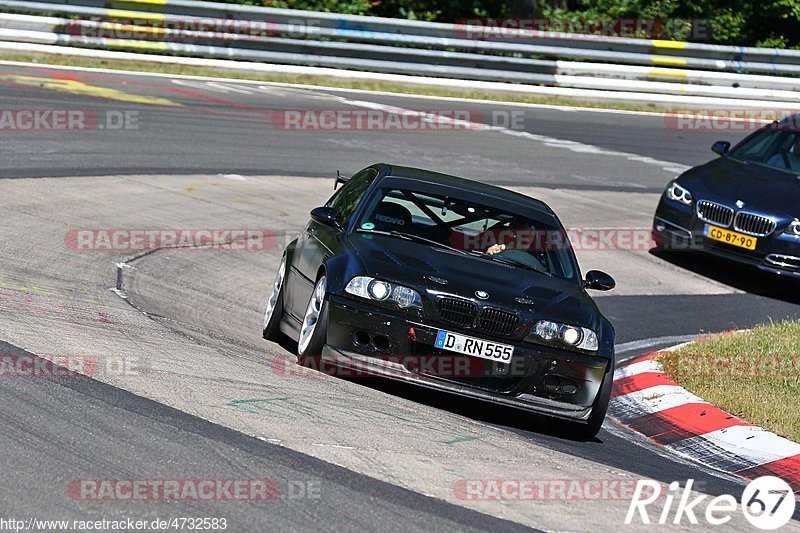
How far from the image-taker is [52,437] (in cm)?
538

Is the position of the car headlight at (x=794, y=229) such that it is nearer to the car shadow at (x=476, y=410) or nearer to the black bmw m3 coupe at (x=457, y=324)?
the black bmw m3 coupe at (x=457, y=324)

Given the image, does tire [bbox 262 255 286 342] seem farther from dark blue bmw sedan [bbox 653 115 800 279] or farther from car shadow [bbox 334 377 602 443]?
dark blue bmw sedan [bbox 653 115 800 279]

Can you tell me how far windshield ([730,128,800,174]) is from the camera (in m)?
14.1

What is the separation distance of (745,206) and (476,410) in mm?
6248

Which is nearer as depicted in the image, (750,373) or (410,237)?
(410,237)

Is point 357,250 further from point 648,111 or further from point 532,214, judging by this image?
point 648,111

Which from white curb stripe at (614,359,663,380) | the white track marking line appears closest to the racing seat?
white curb stripe at (614,359,663,380)

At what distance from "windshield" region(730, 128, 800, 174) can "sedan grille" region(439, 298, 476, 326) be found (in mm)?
7659

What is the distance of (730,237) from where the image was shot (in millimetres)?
13148

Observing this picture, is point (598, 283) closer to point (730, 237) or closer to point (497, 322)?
point (497, 322)

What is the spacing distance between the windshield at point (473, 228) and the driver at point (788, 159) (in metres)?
6.08

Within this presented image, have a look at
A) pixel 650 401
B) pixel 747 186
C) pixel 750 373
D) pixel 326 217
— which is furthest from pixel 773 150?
pixel 326 217

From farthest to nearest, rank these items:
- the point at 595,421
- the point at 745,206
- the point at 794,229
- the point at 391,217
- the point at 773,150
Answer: the point at 773,150, the point at 745,206, the point at 794,229, the point at 391,217, the point at 595,421

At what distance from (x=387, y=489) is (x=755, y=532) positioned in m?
1.68
